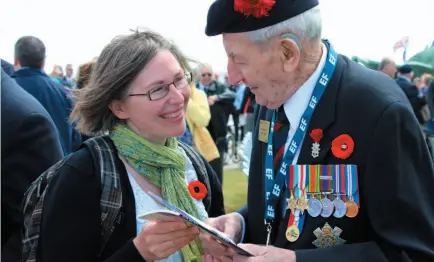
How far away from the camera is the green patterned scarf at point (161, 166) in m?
2.05

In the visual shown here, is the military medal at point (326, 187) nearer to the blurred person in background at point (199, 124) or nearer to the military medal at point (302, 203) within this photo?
the military medal at point (302, 203)

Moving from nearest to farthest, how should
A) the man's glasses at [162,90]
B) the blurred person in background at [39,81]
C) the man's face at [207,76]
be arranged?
1. the man's glasses at [162,90]
2. the blurred person in background at [39,81]
3. the man's face at [207,76]

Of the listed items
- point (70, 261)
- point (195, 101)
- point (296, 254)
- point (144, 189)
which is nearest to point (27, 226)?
point (70, 261)

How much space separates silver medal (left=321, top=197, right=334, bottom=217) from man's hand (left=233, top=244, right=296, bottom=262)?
16 centimetres

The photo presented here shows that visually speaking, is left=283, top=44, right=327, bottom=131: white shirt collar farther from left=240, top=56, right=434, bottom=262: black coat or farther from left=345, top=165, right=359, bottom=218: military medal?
left=345, top=165, right=359, bottom=218: military medal

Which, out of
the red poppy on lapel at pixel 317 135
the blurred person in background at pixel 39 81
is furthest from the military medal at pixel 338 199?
the blurred person in background at pixel 39 81

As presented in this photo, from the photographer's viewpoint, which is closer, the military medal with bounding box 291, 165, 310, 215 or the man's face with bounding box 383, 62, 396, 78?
the military medal with bounding box 291, 165, 310, 215

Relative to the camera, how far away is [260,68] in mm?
1597

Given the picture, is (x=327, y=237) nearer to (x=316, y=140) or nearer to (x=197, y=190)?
(x=316, y=140)

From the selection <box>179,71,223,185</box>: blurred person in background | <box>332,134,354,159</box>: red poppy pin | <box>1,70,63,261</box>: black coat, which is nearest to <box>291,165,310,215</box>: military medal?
<box>332,134,354,159</box>: red poppy pin

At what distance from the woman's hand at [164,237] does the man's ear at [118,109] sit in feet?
1.89

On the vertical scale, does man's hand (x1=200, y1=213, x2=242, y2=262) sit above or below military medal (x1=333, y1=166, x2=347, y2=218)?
below

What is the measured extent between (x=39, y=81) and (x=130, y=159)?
3.03 m

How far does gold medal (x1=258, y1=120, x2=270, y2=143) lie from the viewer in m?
1.80
